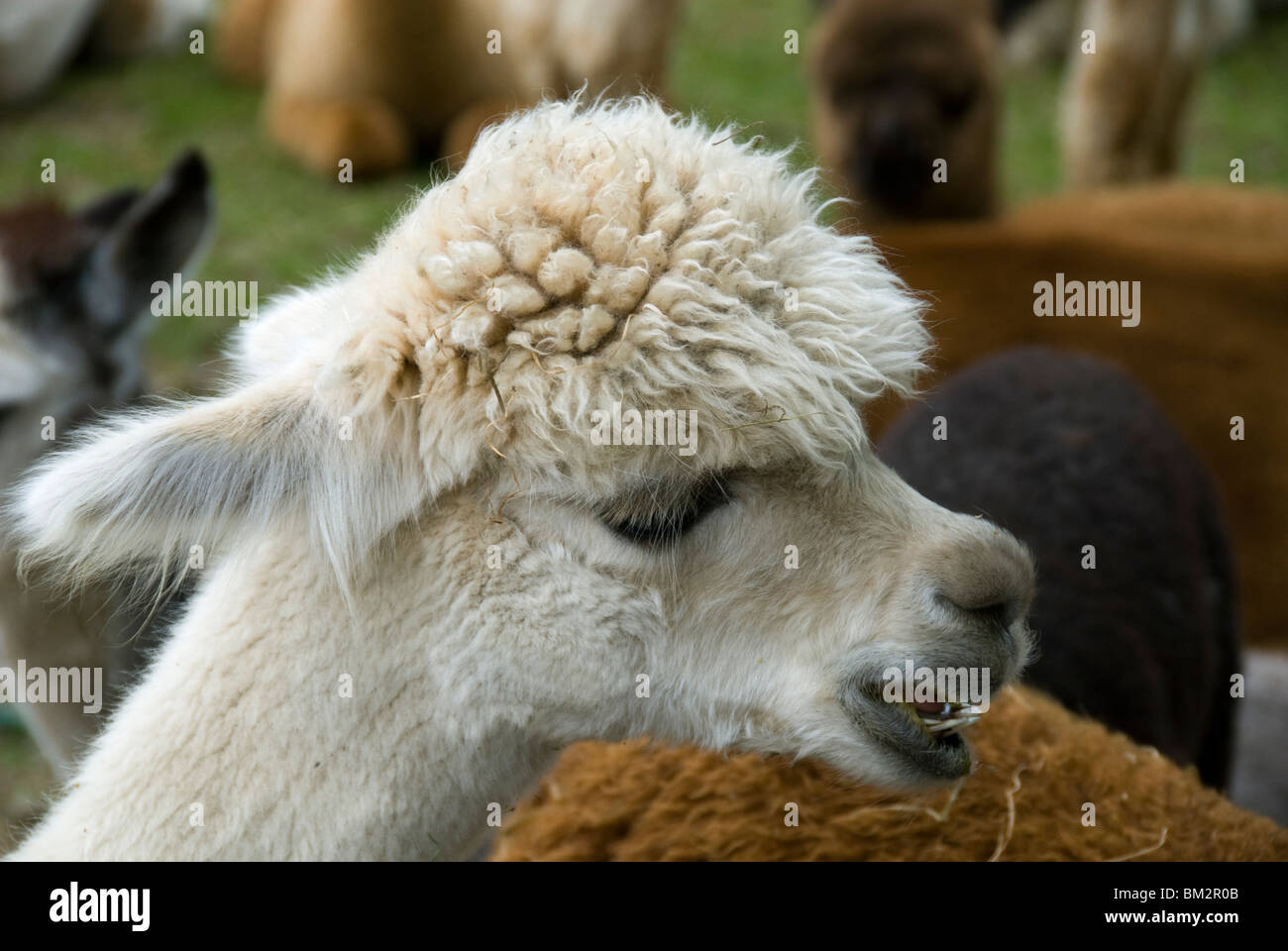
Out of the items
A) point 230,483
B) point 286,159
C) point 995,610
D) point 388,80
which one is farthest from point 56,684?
point 388,80

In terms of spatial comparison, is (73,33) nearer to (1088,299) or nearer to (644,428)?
(1088,299)

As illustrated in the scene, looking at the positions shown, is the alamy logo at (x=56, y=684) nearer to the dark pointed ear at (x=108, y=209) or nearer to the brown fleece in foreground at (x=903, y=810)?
the brown fleece in foreground at (x=903, y=810)

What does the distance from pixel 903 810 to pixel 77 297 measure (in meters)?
2.52

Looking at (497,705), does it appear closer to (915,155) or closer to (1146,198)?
(915,155)

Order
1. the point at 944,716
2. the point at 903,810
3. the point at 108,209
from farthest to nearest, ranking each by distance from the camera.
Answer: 1. the point at 108,209
2. the point at 903,810
3. the point at 944,716

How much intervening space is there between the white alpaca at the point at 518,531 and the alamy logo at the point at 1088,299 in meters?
2.65

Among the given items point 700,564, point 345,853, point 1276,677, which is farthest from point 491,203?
point 1276,677

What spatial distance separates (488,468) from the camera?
1.71 meters

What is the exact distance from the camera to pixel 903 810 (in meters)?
2.10

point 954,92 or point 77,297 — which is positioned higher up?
point 954,92

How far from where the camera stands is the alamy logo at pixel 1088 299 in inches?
167

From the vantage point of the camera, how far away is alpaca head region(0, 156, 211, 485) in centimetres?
310

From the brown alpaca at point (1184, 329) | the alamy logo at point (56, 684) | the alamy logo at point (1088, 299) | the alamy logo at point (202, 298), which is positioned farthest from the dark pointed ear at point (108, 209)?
the alamy logo at point (1088, 299)
